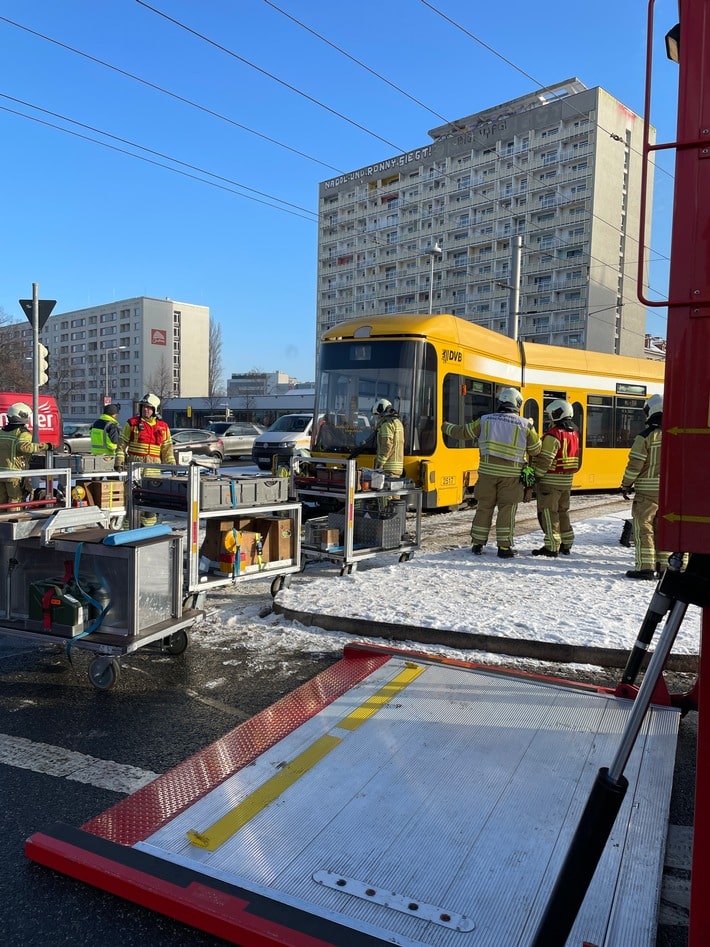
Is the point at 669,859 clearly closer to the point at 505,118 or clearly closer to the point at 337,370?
the point at 337,370

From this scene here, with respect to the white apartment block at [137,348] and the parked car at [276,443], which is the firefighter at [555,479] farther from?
the white apartment block at [137,348]

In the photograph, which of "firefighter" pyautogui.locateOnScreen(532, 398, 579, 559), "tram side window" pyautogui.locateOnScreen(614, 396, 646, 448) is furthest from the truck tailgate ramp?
"tram side window" pyautogui.locateOnScreen(614, 396, 646, 448)

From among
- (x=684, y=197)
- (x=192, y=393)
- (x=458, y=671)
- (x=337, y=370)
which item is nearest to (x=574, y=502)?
(x=337, y=370)

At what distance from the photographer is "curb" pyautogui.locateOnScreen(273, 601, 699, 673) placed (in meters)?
5.14

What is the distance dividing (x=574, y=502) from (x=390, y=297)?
84.7 meters

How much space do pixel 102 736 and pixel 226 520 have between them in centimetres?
281

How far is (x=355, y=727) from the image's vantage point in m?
3.59

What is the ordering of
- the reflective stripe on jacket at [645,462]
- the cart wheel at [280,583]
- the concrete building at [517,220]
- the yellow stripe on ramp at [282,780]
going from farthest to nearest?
1. the concrete building at [517,220]
2. the reflective stripe on jacket at [645,462]
3. the cart wheel at [280,583]
4. the yellow stripe on ramp at [282,780]

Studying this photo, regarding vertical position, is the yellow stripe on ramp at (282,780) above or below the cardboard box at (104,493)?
below

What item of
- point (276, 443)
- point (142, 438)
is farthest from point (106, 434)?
point (276, 443)

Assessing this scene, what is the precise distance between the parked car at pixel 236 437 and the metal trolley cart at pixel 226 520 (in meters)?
22.5

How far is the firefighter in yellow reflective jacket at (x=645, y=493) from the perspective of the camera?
24.7 ft

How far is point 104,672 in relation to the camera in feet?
14.6

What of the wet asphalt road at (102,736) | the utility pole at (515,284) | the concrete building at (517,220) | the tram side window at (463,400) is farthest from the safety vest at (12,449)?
the concrete building at (517,220)
